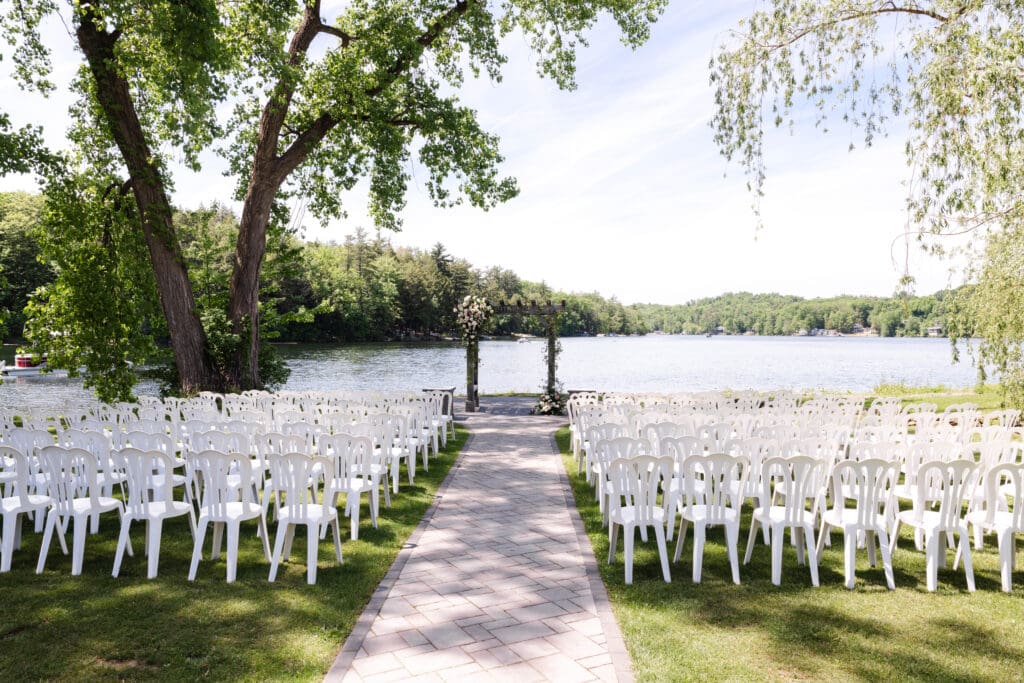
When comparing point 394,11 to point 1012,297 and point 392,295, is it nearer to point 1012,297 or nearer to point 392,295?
point 1012,297

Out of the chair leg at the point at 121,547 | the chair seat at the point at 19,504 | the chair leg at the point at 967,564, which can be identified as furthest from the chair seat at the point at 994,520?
the chair seat at the point at 19,504

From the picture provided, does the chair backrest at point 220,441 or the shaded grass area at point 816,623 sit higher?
the chair backrest at point 220,441

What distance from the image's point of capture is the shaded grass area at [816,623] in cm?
346

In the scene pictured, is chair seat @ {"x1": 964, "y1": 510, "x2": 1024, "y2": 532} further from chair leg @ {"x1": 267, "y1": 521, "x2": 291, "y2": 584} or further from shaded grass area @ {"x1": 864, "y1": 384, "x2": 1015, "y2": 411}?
shaded grass area @ {"x1": 864, "y1": 384, "x2": 1015, "y2": 411}

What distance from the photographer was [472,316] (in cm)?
→ 1634

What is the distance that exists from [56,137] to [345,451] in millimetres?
13872

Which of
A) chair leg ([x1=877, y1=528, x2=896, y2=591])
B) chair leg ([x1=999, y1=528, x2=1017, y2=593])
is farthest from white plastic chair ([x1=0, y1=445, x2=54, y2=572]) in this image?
chair leg ([x1=999, y1=528, x2=1017, y2=593])

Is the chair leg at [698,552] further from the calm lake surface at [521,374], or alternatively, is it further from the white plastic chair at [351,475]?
the calm lake surface at [521,374]

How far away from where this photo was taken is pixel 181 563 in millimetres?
5074

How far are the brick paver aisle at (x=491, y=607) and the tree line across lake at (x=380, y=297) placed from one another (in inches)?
268

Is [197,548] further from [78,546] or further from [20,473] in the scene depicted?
[20,473]

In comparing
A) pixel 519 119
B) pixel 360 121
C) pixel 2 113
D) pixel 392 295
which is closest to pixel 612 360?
pixel 392 295

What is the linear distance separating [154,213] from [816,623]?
12886mm

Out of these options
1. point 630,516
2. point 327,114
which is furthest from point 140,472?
point 327,114
